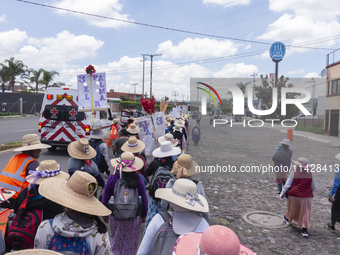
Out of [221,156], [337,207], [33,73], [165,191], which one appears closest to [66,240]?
[165,191]

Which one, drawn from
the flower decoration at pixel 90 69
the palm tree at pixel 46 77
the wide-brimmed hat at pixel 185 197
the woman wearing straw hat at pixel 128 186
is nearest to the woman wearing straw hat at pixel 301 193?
the woman wearing straw hat at pixel 128 186

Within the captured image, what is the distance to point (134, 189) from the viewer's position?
3.59m

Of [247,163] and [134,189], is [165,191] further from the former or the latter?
[247,163]

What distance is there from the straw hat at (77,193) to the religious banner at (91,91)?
4848mm

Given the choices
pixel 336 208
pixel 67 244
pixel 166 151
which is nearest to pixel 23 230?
pixel 67 244

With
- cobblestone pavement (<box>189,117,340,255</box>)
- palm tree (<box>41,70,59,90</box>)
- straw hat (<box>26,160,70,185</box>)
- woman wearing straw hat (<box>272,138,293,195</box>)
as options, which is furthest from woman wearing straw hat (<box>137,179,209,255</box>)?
palm tree (<box>41,70,59,90</box>)

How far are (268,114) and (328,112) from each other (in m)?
14.7

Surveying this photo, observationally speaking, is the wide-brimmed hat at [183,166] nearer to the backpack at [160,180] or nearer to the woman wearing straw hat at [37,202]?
the backpack at [160,180]

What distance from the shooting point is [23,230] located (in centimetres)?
228

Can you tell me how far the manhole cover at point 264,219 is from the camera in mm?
5496

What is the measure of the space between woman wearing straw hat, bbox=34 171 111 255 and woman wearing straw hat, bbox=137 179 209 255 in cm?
38

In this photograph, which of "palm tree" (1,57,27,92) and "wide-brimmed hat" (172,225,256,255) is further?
"palm tree" (1,57,27,92)

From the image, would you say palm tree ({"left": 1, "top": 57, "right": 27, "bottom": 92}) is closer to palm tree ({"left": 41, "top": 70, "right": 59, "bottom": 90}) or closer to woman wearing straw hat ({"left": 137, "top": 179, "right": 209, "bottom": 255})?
palm tree ({"left": 41, "top": 70, "right": 59, "bottom": 90})

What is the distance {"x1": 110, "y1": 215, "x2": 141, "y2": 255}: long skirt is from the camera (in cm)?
369
